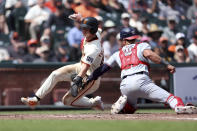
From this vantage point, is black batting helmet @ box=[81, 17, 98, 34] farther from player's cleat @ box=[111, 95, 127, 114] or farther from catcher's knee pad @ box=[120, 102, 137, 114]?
catcher's knee pad @ box=[120, 102, 137, 114]

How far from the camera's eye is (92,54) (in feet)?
26.9

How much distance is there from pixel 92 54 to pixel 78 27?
4.95m

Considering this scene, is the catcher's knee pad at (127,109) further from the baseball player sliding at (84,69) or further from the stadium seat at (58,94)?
the stadium seat at (58,94)

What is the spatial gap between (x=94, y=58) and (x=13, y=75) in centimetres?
366

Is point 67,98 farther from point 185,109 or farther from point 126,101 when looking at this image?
point 185,109

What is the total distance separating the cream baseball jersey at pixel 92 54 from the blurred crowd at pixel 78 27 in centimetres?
326

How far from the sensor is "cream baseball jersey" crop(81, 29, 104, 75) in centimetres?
817

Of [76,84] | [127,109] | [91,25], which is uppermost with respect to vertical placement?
[91,25]

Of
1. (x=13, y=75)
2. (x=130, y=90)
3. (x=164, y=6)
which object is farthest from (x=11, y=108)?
(x=164, y=6)

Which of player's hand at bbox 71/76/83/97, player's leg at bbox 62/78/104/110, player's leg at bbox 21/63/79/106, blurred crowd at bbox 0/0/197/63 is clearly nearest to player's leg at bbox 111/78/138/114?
player's leg at bbox 62/78/104/110

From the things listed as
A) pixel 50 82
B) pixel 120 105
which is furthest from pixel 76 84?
pixel 120 105

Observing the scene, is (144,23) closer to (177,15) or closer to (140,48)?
(177,15)

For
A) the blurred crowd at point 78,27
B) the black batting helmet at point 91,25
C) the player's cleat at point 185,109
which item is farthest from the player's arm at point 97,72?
the blurred crowd at point 78,27

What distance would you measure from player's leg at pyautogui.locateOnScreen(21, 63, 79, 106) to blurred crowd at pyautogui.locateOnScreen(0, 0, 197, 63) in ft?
11.1
